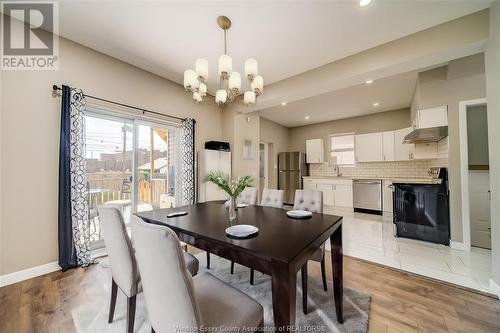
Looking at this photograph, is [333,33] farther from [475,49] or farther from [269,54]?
[475,49]

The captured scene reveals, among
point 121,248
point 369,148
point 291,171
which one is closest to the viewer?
point 121,248

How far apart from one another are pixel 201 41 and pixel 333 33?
1604 mm

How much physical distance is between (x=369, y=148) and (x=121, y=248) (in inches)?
228

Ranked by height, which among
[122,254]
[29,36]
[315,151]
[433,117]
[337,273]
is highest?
[29,36]

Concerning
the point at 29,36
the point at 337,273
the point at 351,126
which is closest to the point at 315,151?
the point at 351,126

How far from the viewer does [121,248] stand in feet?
3.95

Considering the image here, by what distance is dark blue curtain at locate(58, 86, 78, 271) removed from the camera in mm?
2199

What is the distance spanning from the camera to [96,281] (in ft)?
6.58

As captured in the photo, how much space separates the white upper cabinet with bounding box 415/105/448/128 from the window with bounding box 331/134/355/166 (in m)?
2.84

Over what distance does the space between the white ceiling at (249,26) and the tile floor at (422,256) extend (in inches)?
109

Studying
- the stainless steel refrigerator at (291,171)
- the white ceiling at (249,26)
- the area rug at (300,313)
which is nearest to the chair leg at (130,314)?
the area rug at (300,313)

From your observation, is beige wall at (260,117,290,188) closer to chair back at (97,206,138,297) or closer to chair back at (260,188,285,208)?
chair back at (260,188,285,208)

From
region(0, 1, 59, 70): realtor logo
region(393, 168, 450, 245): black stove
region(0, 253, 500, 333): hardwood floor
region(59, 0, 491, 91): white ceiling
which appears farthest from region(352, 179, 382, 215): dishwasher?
region(0, 1, 59, 70): realtor logo

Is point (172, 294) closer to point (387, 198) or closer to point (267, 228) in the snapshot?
point (267, 228)
